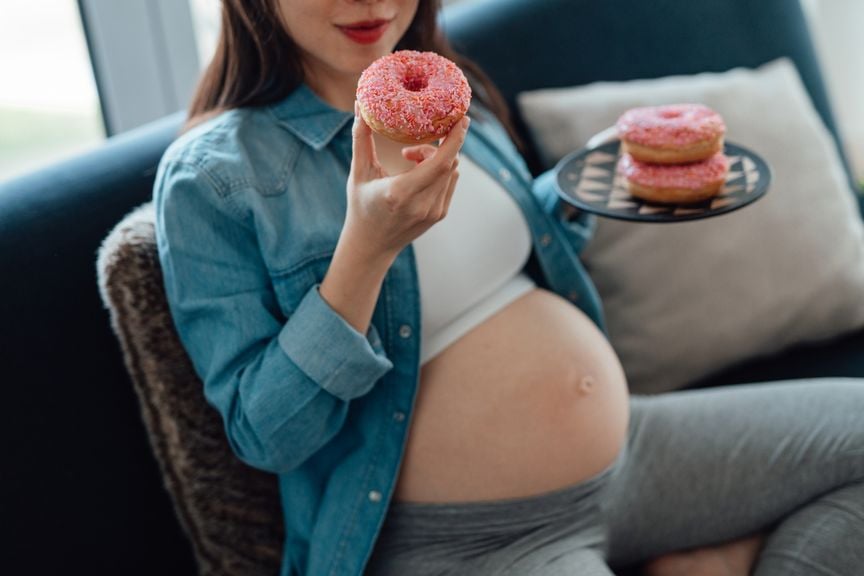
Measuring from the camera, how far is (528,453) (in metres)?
1.23

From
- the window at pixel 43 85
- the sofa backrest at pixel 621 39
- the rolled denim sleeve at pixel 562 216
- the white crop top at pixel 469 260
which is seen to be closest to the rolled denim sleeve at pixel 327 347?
the white crop top at pixel 469 260

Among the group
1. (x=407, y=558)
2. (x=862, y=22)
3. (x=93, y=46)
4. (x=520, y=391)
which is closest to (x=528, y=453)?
(x=520, y=391)

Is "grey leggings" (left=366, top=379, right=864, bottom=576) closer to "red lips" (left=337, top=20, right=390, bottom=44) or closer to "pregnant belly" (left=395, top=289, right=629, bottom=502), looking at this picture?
"pregnant belly" (left=395, top=289, right=629, bottom=502)

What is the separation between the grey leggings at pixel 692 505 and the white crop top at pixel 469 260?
22 centimetres

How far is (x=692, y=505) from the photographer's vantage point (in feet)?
4.26

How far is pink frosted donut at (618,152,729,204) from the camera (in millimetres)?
1319

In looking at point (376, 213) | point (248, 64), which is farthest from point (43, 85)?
point (376, 213)

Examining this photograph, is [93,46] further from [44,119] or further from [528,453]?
[528,453]

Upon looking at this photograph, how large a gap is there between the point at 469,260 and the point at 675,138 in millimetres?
334

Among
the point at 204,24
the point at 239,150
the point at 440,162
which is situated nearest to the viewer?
the point at 440,162

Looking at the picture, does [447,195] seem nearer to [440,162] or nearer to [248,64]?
[440,162]

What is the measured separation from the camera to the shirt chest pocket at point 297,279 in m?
1.16

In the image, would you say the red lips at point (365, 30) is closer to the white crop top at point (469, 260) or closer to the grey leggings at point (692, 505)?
the white crop top at point (469, 260)

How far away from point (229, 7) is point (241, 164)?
0.20 meters
